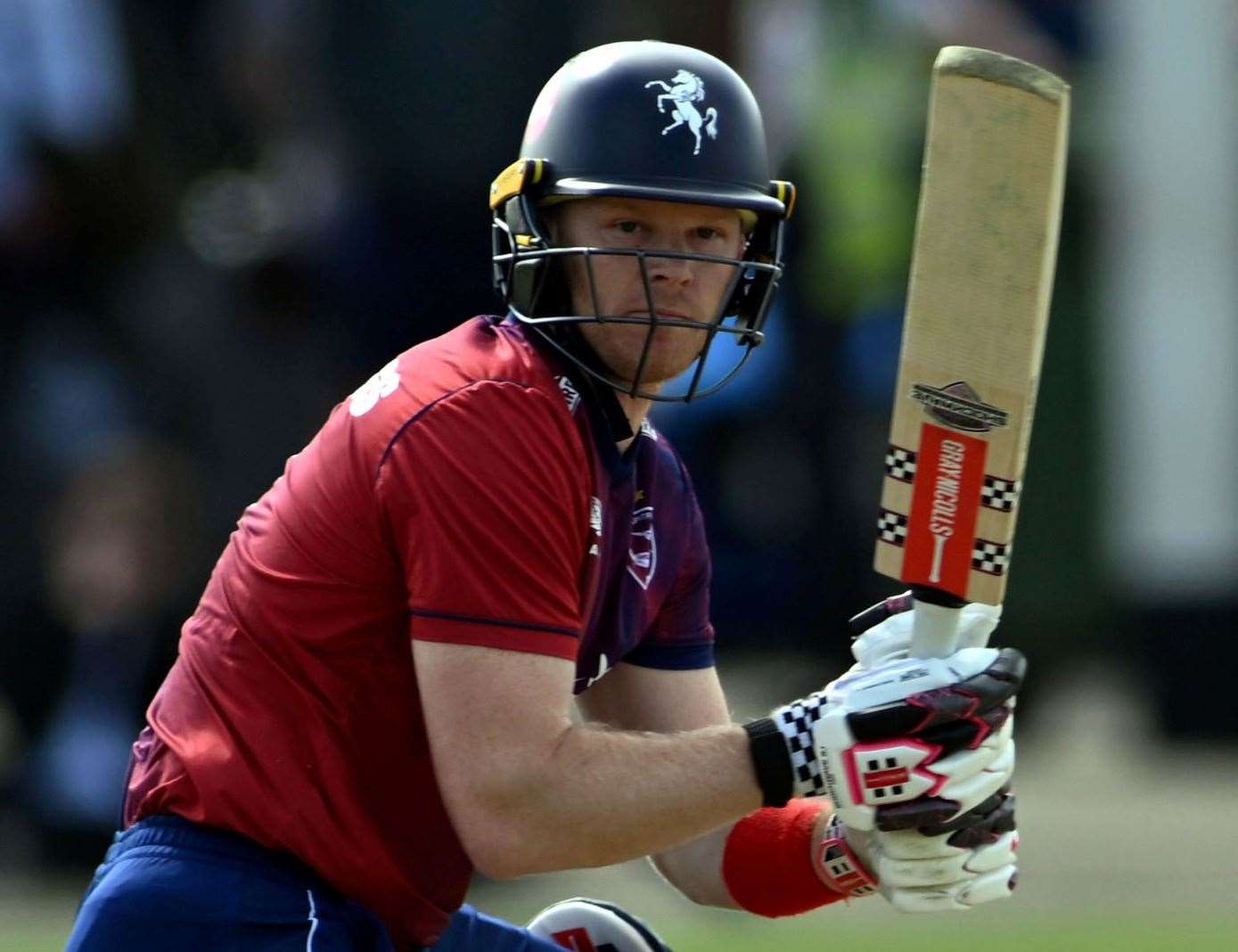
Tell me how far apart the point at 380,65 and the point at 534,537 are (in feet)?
20.5

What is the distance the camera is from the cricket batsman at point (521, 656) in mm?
3580

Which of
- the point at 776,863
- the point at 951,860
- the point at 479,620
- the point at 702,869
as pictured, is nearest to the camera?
the point at 479,620

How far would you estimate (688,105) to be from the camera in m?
3.96

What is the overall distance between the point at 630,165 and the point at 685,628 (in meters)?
0.90

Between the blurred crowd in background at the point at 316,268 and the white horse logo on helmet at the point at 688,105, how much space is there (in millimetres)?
4827

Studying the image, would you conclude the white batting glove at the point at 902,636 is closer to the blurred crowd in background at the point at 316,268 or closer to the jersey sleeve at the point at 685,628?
the jersey sleeve at the point at 685,628

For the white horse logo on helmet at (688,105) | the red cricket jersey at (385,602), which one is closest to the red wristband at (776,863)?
the red cricket jersey at (385,602)

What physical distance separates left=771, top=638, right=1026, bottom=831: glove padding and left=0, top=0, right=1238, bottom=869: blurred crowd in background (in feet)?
16.5

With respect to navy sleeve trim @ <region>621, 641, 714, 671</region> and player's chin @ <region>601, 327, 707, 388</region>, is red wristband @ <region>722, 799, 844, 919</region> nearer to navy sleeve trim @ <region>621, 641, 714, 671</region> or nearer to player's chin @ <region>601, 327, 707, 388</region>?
navy sleeve trim @ <region>621, 641, 714, 671</region>

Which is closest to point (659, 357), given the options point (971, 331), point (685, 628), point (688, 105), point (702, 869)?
point (688, 105)

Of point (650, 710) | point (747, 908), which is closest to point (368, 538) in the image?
point (650, 710)

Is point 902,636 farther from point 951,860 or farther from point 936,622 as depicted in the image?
point 951,860

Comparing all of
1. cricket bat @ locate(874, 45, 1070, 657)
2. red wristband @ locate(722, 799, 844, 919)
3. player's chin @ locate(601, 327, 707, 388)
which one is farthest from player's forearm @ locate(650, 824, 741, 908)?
player's chin @ locate(601, 327, 707, 388)

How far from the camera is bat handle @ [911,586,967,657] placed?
148 inches
